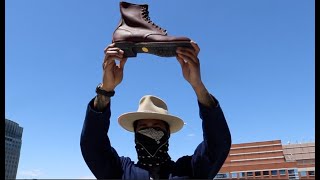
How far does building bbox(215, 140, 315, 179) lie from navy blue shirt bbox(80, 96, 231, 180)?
74.2 m

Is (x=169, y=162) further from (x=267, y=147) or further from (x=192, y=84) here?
(x=267, y=147)

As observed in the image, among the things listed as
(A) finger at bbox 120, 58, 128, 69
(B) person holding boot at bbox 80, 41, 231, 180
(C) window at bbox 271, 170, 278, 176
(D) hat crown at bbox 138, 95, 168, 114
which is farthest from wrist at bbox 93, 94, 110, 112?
(C) window at bbox 271, 170, 278, 176

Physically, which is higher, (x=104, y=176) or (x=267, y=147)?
(x=267, y=147)

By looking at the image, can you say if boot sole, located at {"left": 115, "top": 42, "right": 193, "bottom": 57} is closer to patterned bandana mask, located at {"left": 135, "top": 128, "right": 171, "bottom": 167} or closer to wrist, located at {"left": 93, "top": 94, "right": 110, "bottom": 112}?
wrist, located at {"left": 93, "top": 94, "right": 110, "bottom": 112}

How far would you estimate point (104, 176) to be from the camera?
2730 millimetres

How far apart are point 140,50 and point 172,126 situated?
1.06 m

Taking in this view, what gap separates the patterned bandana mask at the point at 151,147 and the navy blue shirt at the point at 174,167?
0.11 m

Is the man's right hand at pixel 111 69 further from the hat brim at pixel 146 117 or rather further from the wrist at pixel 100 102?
the hat brim at pixel 146 117

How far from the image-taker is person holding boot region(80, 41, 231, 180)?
102 inches

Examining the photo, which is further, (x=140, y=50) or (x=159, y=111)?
(x=159, y=111)
